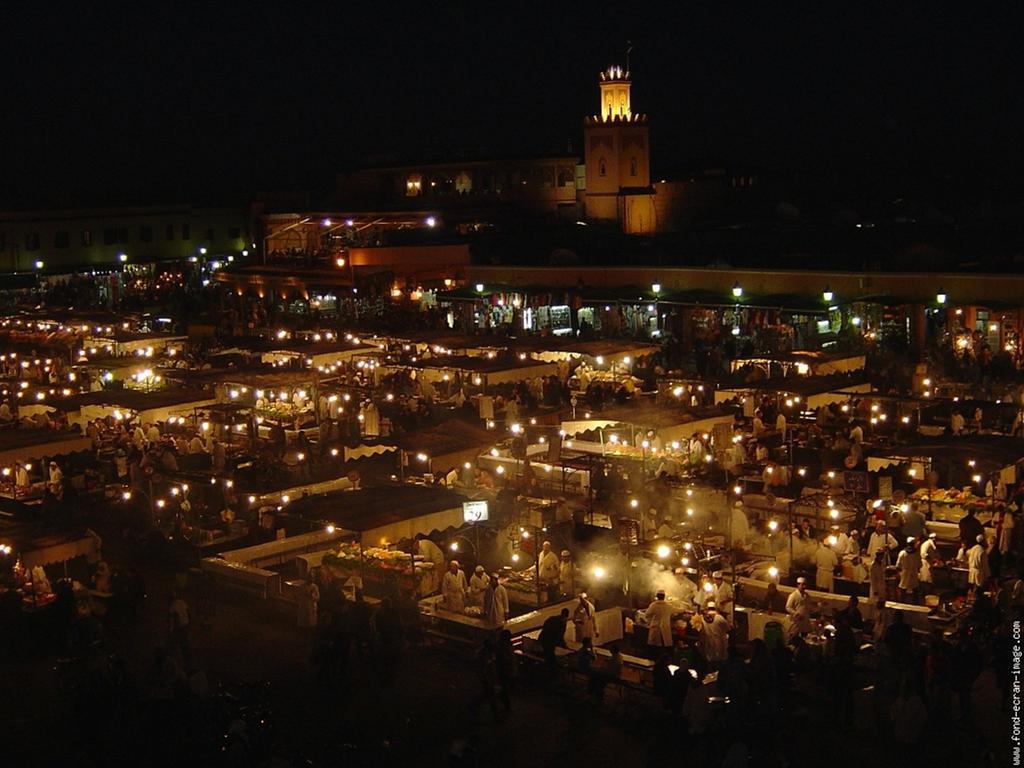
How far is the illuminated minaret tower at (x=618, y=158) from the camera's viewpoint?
153ft

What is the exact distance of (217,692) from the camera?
9.30 meters

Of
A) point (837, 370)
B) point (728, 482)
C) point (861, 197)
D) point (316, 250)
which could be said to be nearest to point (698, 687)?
point (728, 482)

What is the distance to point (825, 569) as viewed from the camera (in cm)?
1179

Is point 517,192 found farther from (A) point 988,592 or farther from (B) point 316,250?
(A) point 988,592

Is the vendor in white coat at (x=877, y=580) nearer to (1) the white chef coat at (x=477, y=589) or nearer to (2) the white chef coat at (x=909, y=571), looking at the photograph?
(2) the white chef coat at (x=909, y=571)

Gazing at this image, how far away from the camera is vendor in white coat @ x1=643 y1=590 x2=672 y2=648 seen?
1077 cm

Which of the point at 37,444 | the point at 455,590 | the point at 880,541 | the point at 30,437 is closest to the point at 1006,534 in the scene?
the point at 880,541

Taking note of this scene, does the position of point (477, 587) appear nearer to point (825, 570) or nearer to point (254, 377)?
point (825, 570)

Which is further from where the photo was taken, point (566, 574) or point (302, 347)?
point (302, 347)

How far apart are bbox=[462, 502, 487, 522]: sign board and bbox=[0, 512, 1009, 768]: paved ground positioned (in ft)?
7.24

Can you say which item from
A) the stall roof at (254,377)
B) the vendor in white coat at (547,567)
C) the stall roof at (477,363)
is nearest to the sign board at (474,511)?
the vendor in white coat at (547,567)

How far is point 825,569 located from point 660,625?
192 centimetres

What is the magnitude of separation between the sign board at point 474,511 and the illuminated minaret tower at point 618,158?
3496cm

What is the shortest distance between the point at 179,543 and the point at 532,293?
19.2 m
